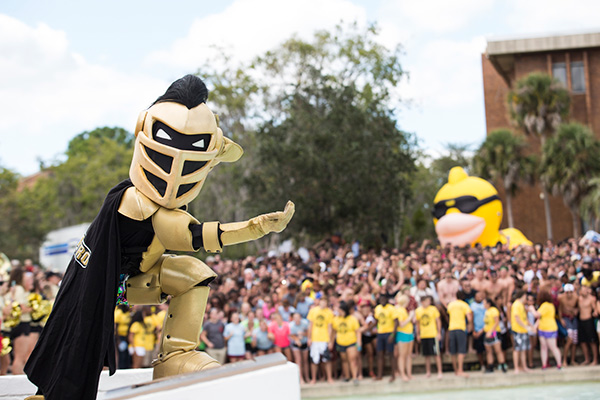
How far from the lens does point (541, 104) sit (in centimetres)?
2652

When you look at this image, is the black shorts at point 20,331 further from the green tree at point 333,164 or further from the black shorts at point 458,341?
the green tree at point 333,164

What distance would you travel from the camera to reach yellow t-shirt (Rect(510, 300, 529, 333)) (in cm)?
980

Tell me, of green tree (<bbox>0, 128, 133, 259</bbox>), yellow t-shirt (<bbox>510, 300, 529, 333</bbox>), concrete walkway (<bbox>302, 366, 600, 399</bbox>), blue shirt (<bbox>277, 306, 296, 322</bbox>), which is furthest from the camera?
green tree (<bbox>0, 128, 133, 259</bbox>)

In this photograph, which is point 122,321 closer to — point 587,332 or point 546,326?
point 546,326

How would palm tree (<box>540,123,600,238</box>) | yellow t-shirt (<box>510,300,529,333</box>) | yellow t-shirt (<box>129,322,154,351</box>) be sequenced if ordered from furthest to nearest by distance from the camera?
palm tree (<box>540,123,600,238</box>) → yellow t-shirt (<box>129,322,154,351</box>) → yellow t-shirt (<box>510,300,529,333</box>)

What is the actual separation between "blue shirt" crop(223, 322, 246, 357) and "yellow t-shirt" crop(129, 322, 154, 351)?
117cm

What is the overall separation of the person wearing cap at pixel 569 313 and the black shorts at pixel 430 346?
81.8 inches

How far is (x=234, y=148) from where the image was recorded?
393 cm

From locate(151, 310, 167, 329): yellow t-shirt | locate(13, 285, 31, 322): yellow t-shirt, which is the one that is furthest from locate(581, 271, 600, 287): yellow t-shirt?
locate(13, 285, 31, 322): yellow t-shirt

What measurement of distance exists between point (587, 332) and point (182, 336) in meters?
8.31

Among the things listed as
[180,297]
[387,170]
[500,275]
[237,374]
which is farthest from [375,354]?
[387,170]

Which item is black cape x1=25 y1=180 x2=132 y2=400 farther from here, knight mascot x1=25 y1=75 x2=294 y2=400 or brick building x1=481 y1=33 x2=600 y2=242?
brick building x1=481 y1=33 x2=600 y2=242

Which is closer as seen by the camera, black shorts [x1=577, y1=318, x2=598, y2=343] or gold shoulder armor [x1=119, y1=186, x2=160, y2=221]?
gold shoulder armor [x1=119, y1=186, x2=160, y2=221]

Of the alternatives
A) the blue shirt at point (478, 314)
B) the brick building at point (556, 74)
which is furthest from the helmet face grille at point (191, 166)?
the brick building at point (556, 74)
